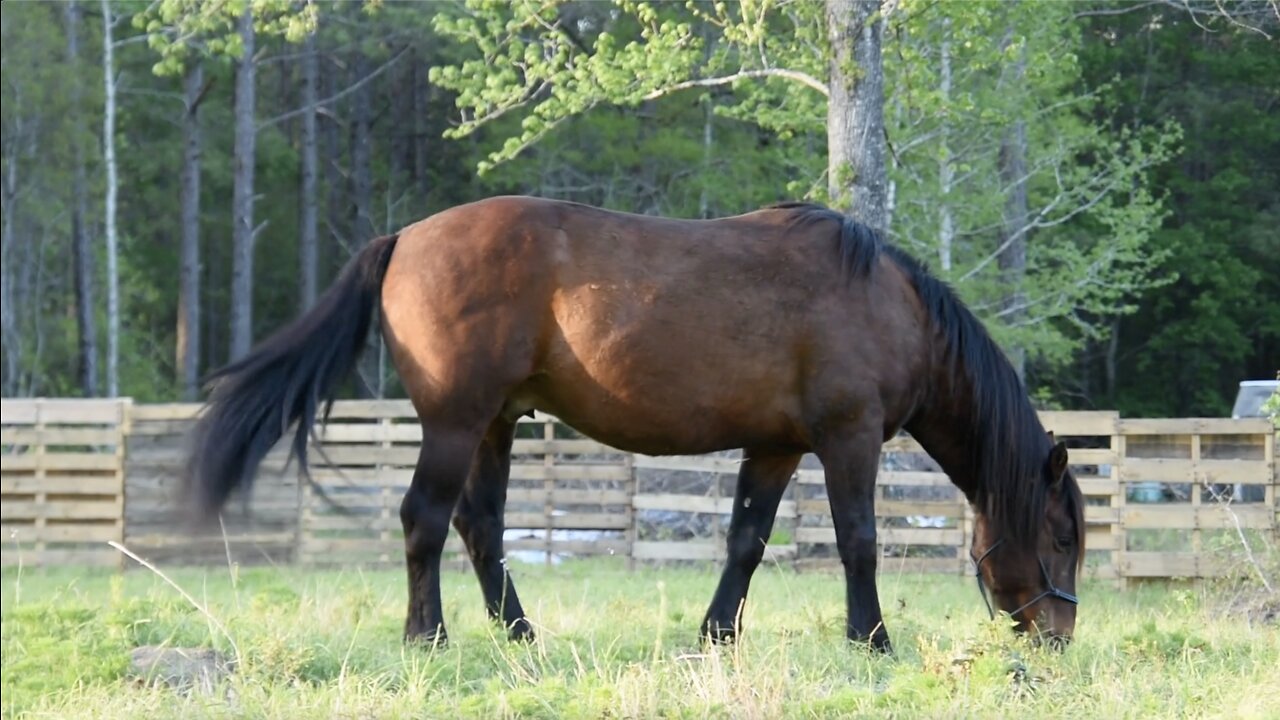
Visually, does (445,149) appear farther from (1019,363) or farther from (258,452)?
(258,452)

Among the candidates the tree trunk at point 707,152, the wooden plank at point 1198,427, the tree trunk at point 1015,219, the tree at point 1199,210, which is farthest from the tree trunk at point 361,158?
the wooden plank at point 1198,427

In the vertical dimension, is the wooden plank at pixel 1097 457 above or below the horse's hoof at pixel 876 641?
below

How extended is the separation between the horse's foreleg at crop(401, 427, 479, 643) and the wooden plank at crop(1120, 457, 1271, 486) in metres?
6.72

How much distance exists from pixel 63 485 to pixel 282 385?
28.8 ft

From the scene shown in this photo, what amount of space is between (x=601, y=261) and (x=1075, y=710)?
262 centimetres

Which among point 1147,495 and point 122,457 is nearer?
point 122,457

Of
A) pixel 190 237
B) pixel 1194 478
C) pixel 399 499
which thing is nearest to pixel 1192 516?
pixel 1194 478

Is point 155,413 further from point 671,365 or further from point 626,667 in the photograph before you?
point 626,667

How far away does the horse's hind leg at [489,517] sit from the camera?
6.62 metres

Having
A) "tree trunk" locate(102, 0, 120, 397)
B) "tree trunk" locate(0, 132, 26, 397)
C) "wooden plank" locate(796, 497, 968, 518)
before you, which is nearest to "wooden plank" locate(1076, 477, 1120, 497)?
"wooden plank" locate(796, 497, 968, 518)

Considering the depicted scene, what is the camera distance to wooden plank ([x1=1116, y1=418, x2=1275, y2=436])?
1107cm

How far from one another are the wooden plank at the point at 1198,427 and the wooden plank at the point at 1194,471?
0.71 feet

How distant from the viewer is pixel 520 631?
6.48 meters

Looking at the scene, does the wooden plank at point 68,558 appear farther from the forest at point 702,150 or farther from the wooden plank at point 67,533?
the forest at point 702,150
